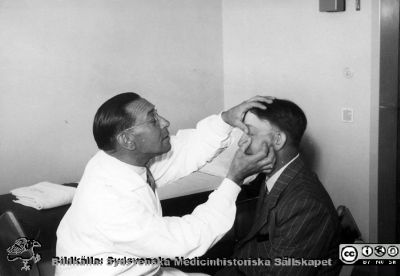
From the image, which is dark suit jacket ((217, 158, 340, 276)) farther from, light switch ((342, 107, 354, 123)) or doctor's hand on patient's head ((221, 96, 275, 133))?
light switch ((342, 107, 354, 123))

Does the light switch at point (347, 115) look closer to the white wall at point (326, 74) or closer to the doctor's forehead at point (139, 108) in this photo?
the white wall at point (326, 74)

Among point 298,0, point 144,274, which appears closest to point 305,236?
point 144,274

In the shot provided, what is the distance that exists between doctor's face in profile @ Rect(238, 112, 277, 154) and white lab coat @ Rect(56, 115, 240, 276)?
28 cm

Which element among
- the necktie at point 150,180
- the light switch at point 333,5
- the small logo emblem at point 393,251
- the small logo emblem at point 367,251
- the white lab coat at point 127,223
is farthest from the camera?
the light switch at point 333,5

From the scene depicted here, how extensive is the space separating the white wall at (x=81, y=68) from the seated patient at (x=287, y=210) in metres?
1.43

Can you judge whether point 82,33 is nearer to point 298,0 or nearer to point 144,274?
point 298,0

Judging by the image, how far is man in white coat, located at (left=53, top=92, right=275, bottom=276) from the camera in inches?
55.3

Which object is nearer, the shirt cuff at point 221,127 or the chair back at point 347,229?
the chair back at point 347,229

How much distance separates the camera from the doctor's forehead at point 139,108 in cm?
159

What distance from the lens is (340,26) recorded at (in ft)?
8.51

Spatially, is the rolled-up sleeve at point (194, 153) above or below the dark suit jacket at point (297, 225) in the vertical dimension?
above

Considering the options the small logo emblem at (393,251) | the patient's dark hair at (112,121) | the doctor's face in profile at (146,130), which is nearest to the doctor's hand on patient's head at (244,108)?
the doctor's face in profile at (146,130)

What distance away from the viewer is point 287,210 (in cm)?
159

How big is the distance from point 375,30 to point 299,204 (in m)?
1.32
